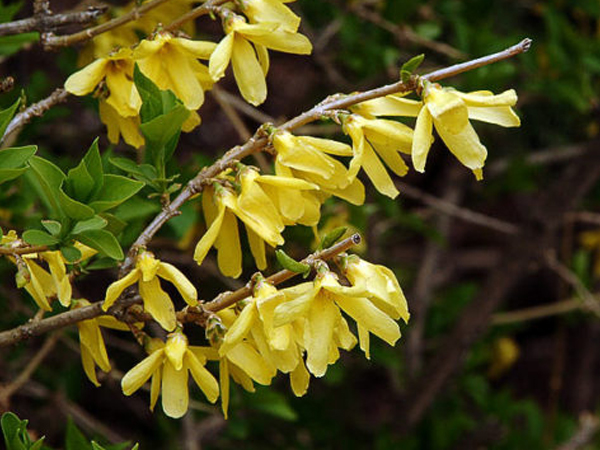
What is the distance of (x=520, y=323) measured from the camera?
2676 millimetres

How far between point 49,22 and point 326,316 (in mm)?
600

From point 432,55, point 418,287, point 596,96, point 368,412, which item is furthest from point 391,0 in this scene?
point 368,412

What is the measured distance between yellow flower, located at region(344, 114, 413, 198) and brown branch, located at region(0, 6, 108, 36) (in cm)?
40

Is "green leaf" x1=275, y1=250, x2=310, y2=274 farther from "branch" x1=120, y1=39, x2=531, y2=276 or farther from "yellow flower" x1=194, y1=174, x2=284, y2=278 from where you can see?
"branch" x1=120, y1=39, x2=531, y2=276

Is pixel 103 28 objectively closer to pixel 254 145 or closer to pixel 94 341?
pixel 254 145

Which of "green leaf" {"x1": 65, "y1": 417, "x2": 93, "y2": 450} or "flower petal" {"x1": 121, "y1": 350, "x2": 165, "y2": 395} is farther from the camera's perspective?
"green leaf" {"x1": 65, "y1": 417, "x2": 93, "y2": 450}

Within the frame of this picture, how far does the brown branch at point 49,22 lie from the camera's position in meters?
1.11

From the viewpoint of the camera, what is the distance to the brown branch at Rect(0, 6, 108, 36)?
1.11 m

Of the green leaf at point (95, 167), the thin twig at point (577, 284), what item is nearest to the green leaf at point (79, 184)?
the green leaf at point (95, 167)

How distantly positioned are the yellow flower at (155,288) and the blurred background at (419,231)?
0.59m

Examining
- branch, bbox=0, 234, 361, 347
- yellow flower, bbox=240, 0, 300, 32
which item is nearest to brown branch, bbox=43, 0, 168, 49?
yellow flower, bbox=240, 0, 300, 32

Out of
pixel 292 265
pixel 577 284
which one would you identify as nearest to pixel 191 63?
pixel 292 265

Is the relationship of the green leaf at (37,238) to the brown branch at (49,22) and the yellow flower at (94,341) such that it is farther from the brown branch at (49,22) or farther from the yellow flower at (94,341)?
the brown branch at (49,22)

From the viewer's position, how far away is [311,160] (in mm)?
937
